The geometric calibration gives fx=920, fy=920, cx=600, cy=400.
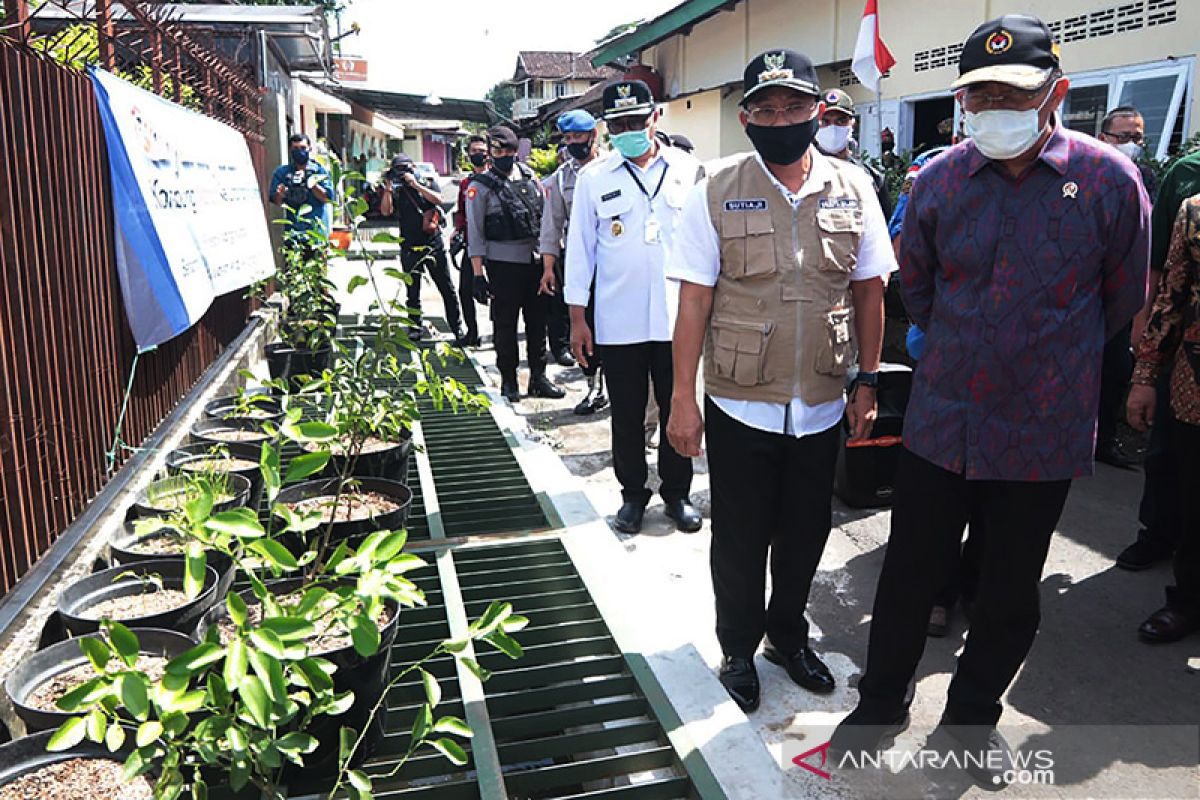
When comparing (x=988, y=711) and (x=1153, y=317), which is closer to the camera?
(x=988, y=711)

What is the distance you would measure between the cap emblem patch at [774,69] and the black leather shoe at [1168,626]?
8.05 ft

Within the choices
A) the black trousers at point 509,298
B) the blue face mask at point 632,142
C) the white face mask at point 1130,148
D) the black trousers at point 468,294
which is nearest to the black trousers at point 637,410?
the blue face mask at point 632,142

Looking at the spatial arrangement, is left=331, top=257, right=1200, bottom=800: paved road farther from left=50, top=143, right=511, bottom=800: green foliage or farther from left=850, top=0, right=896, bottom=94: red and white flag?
left=850, top=0, right=896, bottom=94: red and white flag

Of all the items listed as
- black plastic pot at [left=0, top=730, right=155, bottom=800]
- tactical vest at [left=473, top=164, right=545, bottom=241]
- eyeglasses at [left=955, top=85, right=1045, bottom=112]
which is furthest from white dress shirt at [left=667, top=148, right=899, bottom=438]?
tactical vest at [left=473, top=164, right=545, bottom=241]

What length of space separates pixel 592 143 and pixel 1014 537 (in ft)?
15.1

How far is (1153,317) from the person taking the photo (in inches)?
131

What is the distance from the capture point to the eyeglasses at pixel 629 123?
425 cm

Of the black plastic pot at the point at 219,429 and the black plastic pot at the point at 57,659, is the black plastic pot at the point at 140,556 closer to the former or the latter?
Answer: the black plastic pot at the point at 57,659

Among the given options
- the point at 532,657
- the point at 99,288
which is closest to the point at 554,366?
the point at 99,288

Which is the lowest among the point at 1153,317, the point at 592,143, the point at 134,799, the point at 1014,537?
the point at 134,799

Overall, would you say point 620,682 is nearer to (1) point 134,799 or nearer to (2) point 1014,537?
(2) point 1014,537

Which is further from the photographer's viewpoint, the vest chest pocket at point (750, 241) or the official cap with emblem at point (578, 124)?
the official cap with emblem at point (578, 124)

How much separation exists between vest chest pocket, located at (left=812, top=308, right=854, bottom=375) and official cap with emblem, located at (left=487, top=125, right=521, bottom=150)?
15.5 ft

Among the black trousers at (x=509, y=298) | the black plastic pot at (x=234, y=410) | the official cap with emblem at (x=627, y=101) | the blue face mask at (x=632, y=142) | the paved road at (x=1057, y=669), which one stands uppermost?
the official cap with emblem at (x=627, y=101)
